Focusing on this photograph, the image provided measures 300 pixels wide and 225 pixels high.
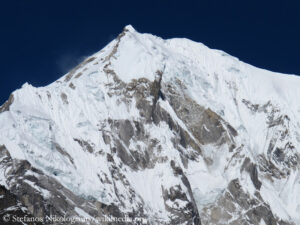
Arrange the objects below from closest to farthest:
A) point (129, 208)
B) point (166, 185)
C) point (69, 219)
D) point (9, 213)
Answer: point (9, 213), point (69, 219), point (129, 208), point (166, 185)

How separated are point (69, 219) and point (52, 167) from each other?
520 inches

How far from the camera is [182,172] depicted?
198 metres

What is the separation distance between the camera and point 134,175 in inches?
7569

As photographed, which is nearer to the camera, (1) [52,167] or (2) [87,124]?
(1) [52,167]

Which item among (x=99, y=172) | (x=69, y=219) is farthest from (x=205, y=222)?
(x=69, y=219)

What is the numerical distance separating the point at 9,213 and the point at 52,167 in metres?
85.0

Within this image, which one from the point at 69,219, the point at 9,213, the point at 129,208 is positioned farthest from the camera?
the point at 129,208

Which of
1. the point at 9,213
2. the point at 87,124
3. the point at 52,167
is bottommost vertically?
the point at 9,213

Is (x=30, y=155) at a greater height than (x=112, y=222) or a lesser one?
greater

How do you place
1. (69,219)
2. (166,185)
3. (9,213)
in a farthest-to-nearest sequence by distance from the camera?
(166,185)
(69,219)
(9,213)

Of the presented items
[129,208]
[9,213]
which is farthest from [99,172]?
[9,213]

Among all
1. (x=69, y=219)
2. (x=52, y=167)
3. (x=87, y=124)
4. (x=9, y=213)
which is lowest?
(x=9, y=213)

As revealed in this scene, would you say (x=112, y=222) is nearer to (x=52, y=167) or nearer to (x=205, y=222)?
(x=52, y=167)

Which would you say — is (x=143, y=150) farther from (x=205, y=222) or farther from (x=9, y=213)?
(x=9, y=213)
